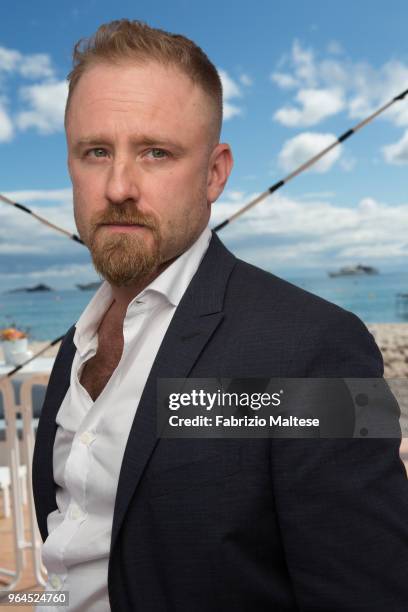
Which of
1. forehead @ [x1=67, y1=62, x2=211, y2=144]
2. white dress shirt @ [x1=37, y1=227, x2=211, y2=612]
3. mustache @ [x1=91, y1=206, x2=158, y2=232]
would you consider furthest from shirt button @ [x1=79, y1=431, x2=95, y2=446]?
forehead @ [x1=67, y1=62, x2=211, y2=144]

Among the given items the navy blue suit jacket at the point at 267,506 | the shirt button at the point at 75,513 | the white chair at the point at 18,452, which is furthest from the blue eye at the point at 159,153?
the white chair at the point at 18,452

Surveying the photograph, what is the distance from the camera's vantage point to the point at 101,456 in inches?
35.0

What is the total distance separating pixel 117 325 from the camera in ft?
3.69

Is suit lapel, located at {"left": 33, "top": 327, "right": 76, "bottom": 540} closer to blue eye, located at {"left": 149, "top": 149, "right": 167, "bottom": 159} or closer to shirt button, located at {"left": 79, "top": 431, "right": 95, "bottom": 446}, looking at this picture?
shirt button, located at {"left": 79, "top": 431, "right": 95, "bottom": 446}

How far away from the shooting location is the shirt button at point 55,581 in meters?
0.93

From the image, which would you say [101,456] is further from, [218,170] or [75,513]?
[218,170]

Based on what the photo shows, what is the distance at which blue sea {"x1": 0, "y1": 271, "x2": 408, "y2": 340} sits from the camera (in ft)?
77.3

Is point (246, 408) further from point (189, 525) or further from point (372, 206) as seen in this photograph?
point (372, 206)

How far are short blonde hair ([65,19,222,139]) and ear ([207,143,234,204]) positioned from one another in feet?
0.11

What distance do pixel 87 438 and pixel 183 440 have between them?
166mm

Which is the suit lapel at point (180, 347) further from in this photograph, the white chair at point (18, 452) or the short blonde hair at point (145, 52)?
the white chair at point (18, 452)

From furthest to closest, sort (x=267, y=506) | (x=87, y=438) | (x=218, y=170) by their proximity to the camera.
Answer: (x=218, y=170) → (x=87, y=438) → (x=267, y=506)

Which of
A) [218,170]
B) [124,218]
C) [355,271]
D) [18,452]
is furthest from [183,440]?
[355,271]

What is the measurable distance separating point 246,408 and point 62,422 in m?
0.36
